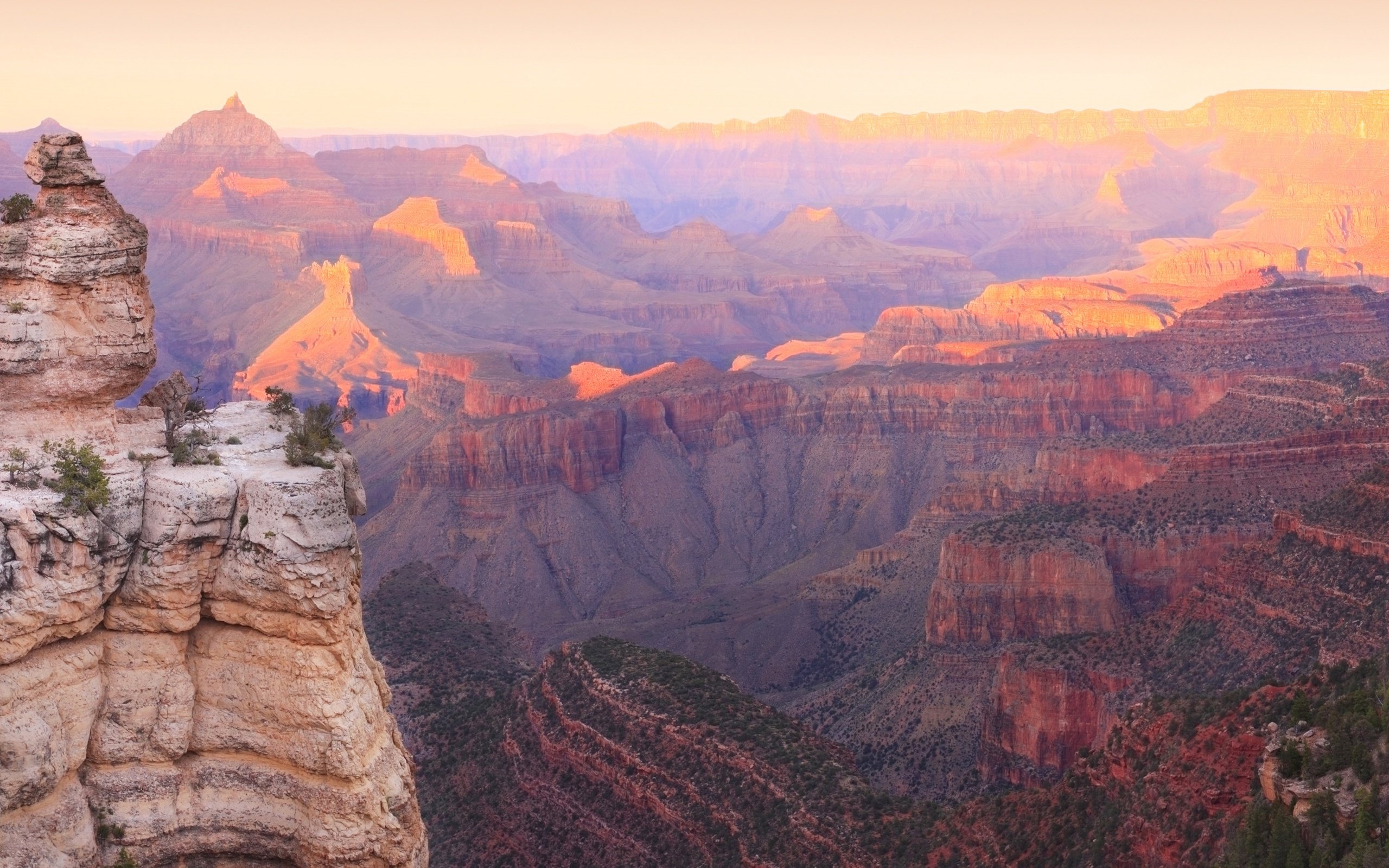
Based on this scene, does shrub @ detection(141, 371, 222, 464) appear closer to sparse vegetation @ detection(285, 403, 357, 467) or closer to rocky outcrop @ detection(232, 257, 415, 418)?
sparse vegetation @ detection(285, 403, 357, 467)

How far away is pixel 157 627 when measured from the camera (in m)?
21.9

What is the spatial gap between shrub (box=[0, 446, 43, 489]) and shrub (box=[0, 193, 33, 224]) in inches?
117

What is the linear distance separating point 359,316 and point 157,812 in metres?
170

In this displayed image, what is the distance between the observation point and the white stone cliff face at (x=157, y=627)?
21.3m

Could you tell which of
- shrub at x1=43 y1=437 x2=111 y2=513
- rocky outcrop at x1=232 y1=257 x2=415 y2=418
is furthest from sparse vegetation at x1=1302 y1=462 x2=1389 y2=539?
rocky outcrop at x1=232 y1=257 x2=415 y2=418

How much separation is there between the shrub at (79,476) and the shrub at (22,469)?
180mm

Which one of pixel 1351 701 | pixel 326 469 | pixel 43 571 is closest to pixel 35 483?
pixel 43 571

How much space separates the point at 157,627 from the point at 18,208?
556cm

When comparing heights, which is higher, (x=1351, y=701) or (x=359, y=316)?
(x=1351, y=701)

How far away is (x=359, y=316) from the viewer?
618ft

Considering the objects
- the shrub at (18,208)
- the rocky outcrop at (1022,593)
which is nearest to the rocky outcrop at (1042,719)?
the rocky outcrop at (1022,593)

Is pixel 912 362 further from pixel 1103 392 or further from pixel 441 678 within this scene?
pixel 441 678

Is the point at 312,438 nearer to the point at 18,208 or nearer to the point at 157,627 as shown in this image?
the point at 157,627

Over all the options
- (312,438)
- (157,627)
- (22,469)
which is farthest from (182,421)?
(157,627)
